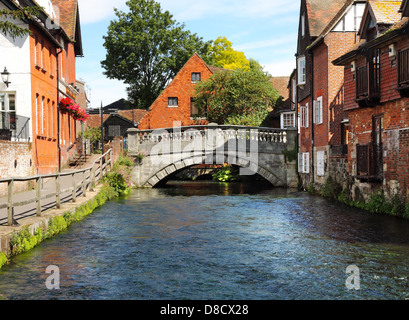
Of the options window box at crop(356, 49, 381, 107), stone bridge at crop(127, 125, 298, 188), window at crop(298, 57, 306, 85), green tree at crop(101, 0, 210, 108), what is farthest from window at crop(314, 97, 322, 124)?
green tree at crop(101, 0, 210, 108)

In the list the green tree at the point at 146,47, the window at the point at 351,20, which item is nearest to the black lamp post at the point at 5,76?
the window at the point at 351,20

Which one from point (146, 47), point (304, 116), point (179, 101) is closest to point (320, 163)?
point (304, 116)

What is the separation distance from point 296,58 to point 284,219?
56.8ft

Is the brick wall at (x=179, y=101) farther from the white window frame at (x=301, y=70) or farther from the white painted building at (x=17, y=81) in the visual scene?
the white painted building at (x=17, y=81)

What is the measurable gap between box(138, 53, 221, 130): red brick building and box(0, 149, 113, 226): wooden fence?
16529 millimetres

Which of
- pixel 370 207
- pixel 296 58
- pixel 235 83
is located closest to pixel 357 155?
pixel 370 207

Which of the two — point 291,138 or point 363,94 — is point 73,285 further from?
point 291,138

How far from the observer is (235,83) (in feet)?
135

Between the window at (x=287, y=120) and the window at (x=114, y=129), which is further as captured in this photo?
the window at (x=114, y=129)

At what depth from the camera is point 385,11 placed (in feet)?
65.2

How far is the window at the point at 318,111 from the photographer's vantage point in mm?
26812

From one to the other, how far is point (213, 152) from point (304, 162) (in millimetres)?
5202

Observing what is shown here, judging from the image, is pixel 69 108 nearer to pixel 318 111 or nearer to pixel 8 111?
pixel 8 111

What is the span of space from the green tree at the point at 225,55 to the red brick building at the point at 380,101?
127 feet
